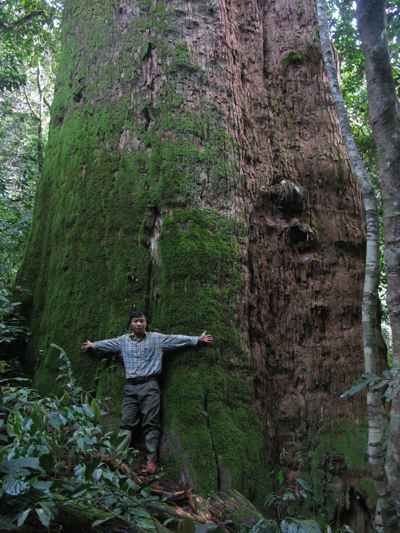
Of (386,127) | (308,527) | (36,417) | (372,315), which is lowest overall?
(308,527)

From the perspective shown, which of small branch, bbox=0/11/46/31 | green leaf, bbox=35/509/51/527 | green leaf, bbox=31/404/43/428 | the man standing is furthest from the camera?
small branch, bbox=0/11/46/31

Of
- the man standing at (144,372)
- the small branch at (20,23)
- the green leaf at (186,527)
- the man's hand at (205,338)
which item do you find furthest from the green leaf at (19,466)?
the small branch at (20,23)

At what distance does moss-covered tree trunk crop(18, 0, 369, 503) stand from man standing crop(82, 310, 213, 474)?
4.7 inches

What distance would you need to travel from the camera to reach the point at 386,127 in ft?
11.9

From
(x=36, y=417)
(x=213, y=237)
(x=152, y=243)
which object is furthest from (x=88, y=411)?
(x=213, y=237)

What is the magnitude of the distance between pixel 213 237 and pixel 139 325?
114 centimetres

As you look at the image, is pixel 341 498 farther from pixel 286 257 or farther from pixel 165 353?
pixel 286 257

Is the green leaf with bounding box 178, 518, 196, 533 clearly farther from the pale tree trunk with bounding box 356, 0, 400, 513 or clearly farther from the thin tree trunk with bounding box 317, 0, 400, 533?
the pale tree trunk with bounding box 356, 0, 400, 513

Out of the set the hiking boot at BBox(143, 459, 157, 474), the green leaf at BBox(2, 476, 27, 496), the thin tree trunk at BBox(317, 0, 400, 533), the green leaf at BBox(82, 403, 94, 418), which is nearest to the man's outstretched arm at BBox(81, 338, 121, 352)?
the hiking boot at BBox(143, 459, 157, 474)

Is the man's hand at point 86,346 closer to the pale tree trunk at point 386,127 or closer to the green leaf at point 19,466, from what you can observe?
the green leaf at point 19,466

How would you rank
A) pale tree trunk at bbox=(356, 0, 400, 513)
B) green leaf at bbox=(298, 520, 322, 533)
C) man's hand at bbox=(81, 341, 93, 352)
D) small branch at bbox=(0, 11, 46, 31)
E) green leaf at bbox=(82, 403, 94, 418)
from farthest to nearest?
1. small branch at bbox=(0, 11, 46, 31)
2. man's hand at bbox=(81, 341, 93, 352)
3. pale tree trunk at bbox=(356, 0, 400, 513)
4. green leaf at bbox=(82, 403, 94, 418)
5. green leaf at bbox=(298, 520, 322, 533)

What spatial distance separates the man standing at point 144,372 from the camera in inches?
140

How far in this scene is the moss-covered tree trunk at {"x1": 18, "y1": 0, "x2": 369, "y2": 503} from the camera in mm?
3777

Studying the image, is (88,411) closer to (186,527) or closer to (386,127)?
(186,527)
